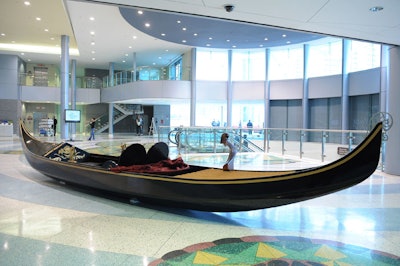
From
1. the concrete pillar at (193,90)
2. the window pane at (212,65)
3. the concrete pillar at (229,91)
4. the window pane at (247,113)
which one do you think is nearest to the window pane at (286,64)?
the window pane at (247,113)

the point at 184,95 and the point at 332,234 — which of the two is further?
the point at 184,95

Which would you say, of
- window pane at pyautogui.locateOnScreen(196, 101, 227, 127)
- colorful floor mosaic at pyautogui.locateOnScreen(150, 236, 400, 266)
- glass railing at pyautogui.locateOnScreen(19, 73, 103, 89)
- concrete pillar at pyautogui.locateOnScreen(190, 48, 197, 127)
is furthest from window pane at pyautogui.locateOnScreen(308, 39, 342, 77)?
colorful floor mosaic at pyautogui.locateOnScreen(150, 236, 400, 266)

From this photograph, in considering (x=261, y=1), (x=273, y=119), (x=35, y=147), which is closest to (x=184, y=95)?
(x=273, y=119)

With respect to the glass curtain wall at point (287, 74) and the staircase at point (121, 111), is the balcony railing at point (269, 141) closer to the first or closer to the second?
the glass curtain wall at point (287, 74)

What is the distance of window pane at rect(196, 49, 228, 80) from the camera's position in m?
26.1

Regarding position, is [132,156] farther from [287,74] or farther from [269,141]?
[287,74]

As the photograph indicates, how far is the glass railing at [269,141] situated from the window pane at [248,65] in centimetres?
1291

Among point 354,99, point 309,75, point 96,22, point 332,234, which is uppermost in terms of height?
point 96,22

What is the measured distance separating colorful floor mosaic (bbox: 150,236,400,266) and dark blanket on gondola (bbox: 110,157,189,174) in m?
1.62

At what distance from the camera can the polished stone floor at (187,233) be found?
3156 mm

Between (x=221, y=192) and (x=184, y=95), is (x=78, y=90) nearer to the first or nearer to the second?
(x=184, y=95)

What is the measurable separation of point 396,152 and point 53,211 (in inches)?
323

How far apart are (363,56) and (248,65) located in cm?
920

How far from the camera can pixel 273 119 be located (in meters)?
25.8
